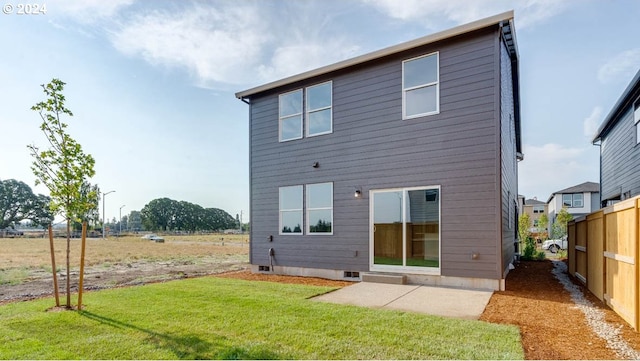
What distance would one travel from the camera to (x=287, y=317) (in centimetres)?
479

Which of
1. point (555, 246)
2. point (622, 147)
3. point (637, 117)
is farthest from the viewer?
point (555, 246)

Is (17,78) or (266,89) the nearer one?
(17,78)

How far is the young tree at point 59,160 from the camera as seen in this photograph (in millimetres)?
5438

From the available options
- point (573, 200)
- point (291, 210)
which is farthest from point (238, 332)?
point (573, 200)

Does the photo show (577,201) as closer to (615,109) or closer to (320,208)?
(615,109)

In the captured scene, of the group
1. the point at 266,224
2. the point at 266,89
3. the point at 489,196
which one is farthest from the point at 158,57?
the point at 489,196

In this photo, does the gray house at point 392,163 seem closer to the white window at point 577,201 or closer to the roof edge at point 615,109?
the roof edge at point 615,109

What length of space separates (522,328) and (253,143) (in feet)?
27.0

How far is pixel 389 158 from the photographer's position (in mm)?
8070

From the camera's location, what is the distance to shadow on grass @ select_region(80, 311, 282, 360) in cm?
341

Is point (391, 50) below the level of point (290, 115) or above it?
above

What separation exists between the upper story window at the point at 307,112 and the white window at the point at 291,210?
1471 millimetres

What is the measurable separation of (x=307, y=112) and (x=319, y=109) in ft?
1.27

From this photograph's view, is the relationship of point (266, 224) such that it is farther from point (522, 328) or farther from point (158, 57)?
point (522, 328)
